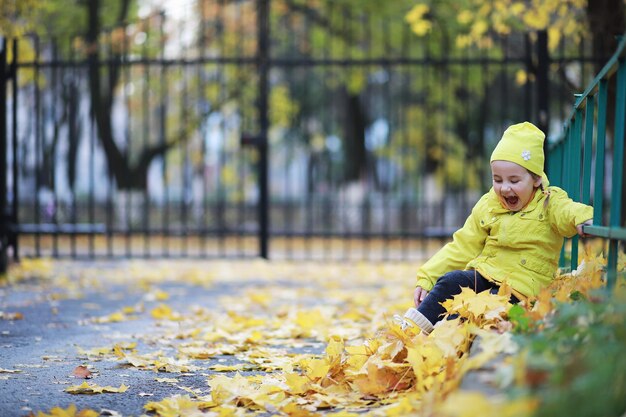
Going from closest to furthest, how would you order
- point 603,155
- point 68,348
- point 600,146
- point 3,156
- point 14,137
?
point 600,146, point 603,155, point 68,348, point 3,156, point 14,137

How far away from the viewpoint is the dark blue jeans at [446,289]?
414 cm

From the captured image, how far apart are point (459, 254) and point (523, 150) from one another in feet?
2.13

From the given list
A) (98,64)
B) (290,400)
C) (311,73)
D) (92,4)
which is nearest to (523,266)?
(290,400)

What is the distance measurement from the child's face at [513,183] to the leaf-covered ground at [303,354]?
418mm

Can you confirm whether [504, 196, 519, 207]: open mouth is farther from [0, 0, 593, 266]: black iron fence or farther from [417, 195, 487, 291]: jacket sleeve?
[0, 0, 593, 266]: black iron fence

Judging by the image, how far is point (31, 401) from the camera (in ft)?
11.9

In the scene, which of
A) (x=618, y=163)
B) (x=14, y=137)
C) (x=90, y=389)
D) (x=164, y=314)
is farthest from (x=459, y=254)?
(x=14, y=137)

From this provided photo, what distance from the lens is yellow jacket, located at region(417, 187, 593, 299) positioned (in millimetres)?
4039

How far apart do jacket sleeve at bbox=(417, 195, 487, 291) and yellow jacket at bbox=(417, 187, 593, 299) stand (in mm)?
38

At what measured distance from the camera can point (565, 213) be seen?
3.94 meters

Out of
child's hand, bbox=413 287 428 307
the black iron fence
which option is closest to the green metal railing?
child's hand, bbox=413 287 428 307

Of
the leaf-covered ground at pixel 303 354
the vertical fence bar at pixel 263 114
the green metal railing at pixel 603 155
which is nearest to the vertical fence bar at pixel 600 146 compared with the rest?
the green metal railing at pixel 603 155

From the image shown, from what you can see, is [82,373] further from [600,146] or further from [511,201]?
[600,146]

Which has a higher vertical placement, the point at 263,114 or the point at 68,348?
the point at 263,114
